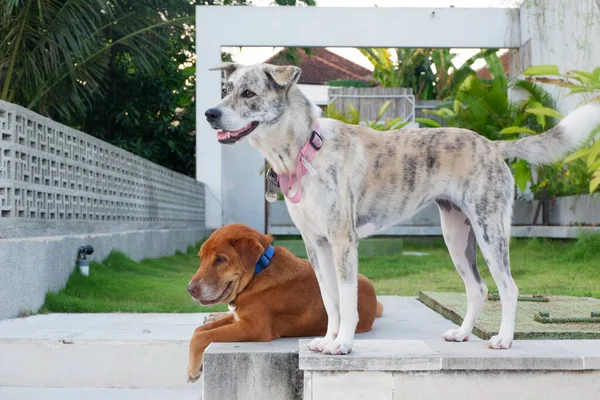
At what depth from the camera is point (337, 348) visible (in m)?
3.21

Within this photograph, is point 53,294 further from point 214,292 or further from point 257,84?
point 257,84

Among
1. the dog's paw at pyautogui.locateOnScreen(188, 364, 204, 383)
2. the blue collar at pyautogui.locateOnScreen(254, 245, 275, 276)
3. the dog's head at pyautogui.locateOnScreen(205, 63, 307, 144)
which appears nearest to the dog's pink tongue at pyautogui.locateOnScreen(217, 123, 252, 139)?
the dog's head at pyautogui.locateOnScreen(205, 63, 307, 144)

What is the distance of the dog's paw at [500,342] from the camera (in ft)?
11.4

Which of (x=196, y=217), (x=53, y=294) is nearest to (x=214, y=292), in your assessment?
(x=53, y=294)

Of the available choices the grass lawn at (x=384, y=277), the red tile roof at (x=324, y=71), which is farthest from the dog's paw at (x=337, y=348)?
the red tile roof at (x=324, y=71)

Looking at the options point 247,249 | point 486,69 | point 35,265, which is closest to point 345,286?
point 247,249

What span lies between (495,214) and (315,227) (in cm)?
83

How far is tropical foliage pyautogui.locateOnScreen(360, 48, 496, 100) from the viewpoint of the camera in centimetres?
2611

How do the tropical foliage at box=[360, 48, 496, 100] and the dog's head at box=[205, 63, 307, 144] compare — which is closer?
the dog's head at box=[205, 63, 307, 144]

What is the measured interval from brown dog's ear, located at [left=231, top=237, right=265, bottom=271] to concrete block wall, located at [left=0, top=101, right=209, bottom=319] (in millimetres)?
2502

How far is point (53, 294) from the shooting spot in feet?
20.5

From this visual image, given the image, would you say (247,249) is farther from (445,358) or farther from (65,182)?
(65,182)

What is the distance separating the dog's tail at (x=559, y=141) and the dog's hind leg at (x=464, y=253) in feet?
1.25

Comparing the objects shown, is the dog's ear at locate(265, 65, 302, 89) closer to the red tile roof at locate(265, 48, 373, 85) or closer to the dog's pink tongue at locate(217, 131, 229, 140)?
the dog's pink tongue at locate(217, 131, 229, 140)
